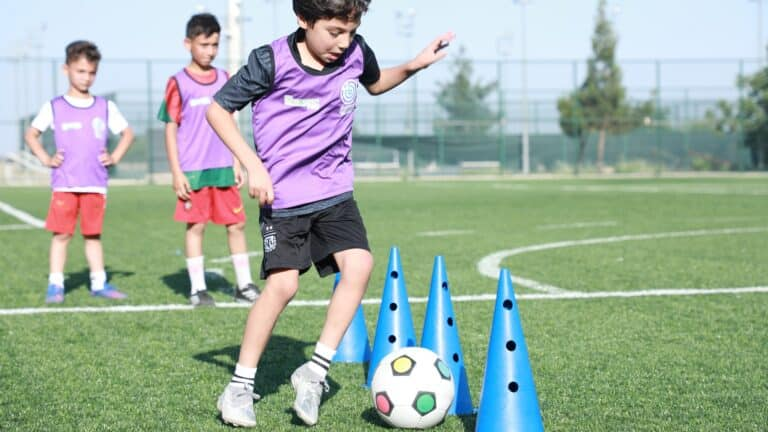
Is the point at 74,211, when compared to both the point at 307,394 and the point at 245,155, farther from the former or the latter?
the point at 307,394

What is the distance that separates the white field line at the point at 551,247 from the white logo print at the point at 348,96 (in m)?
3.23

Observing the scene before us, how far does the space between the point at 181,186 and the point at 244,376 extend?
3115 mm

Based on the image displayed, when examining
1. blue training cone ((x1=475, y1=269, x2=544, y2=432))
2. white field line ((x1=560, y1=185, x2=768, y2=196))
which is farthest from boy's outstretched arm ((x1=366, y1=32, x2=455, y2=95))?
white field line ((x1=560, y1=185, x2=768, y2=196))

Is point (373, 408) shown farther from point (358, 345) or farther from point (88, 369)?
point (88, 369)

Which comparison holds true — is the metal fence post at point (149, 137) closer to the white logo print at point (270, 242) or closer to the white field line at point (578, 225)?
the white field line at point (578, 225)

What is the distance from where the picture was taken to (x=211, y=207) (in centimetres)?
700

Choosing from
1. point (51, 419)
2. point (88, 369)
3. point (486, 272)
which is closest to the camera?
point (51, 419)

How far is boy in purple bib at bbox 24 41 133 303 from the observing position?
23.2ft

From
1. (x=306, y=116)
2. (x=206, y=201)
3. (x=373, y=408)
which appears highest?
(x=306, y=116)

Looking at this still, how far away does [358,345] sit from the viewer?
4.85m

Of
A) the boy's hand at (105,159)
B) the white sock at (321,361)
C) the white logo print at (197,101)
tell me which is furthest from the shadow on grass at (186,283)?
the white sock at (321,361)

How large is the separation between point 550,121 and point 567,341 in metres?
39.5

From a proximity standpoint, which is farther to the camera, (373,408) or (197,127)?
(197,127)

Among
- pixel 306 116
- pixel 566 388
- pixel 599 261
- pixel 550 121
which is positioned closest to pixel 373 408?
pixel 566 388
